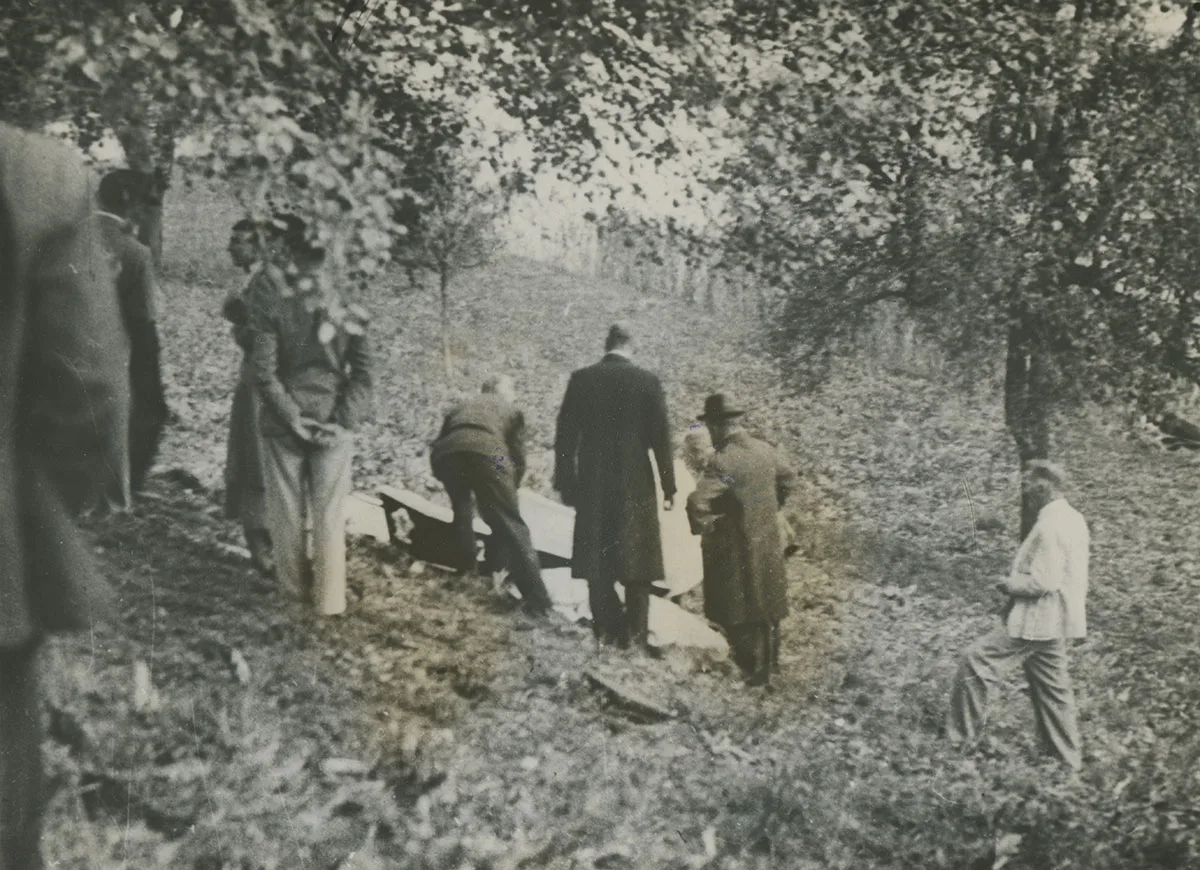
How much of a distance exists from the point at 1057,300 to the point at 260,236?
3117mm

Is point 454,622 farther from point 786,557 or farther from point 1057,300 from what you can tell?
point 1057,300

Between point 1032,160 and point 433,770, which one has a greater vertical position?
point 1032,160

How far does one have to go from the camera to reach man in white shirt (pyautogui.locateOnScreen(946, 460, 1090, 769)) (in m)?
4.02

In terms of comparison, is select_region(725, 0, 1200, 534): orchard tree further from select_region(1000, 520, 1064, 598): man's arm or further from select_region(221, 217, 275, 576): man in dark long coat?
select_region(221, 217, 275, 576): man in dark long coat

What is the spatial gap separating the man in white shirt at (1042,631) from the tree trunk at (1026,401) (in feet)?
0.16

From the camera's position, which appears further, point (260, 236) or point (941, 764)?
point (941, 764)

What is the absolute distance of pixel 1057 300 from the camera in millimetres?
4051

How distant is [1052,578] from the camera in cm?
404

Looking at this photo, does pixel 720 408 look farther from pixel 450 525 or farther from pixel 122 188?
pixel 122 188

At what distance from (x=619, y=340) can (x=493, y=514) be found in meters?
0.83

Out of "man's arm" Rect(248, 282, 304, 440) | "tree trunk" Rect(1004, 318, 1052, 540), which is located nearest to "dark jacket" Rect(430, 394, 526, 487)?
"man's arm" Rect(248, 282, 304, 440)

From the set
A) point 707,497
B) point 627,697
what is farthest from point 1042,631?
point 627,697

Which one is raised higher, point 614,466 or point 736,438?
point 736,438

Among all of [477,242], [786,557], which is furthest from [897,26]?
[786,557]
